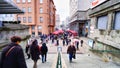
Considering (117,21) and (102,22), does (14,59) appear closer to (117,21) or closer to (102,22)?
(117,21)

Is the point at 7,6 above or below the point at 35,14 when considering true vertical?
below

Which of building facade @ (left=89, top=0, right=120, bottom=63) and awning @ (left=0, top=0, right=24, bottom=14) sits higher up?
awning @ (left=0, top=0, right=24, bottom=14)

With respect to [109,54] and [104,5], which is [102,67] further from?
[104,5]

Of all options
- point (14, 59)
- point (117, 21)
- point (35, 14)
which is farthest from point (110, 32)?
point (35, 14)

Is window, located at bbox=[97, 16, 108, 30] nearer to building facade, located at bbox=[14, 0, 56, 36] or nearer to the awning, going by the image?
the awning

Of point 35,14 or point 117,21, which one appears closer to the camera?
point 117,21

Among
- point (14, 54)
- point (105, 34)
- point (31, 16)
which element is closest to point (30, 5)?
point (31, 16)

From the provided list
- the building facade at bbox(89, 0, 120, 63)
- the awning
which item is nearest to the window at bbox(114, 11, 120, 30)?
the building facade at bbox(89, 0, 120, 63)

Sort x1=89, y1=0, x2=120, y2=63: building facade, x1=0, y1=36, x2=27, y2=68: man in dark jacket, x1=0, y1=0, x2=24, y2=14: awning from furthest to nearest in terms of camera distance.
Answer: x1=0, y1=0, x2=24, y2=14: awning → x1=89, y1=0, x2=120, y2=63: building facade → x1=0, y1=36, x2=27, y2=68: man in dark jacket

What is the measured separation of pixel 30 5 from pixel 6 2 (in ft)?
152

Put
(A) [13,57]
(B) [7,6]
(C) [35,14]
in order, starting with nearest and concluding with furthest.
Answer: (A) [13,57] < (B) [7,6] < (C) [35,14]

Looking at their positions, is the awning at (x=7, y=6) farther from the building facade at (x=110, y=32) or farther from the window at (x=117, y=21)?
the window at (x=117, y=21)

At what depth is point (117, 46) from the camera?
44.4 feet

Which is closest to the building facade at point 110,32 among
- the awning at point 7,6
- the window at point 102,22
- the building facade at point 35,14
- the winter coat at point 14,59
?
the window at point 102,22
